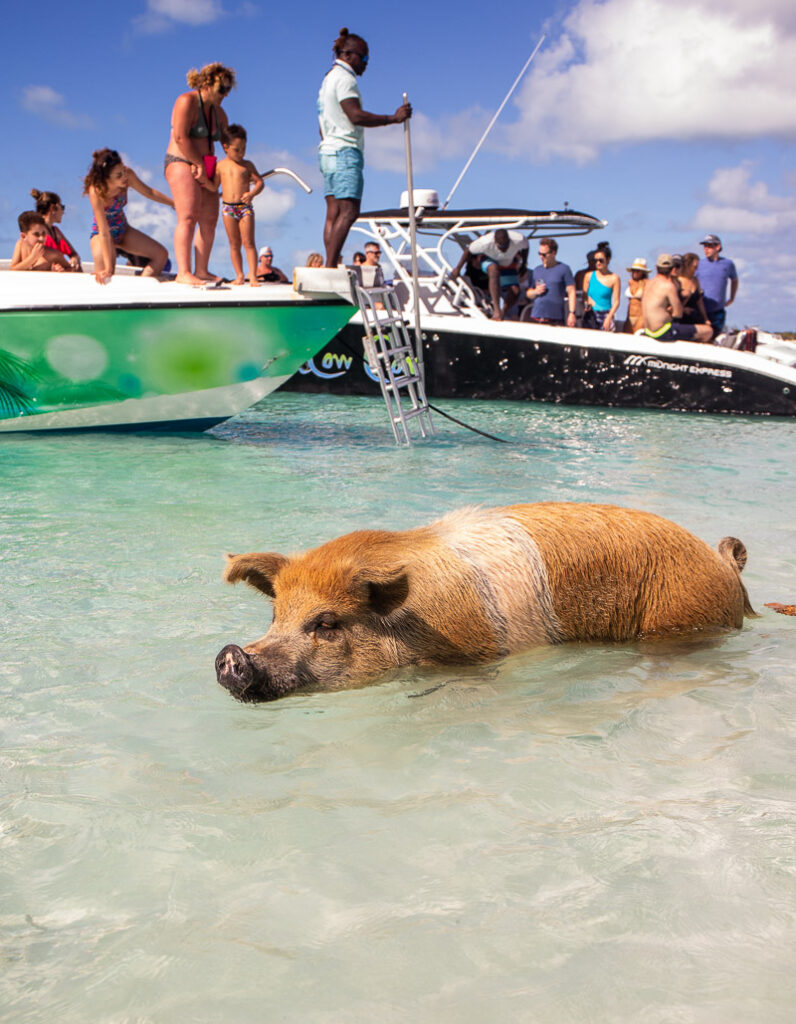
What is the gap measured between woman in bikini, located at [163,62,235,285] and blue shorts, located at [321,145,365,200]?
1.08 metres

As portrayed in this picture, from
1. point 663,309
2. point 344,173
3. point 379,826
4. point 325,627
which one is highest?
point 344,173

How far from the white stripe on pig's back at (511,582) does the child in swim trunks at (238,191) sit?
6.43m

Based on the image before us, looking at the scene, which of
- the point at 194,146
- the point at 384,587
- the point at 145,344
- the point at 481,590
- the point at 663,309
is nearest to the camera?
the point at 384,587

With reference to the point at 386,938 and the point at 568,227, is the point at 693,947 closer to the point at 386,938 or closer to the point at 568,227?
the point at 386,938

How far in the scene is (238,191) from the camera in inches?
386

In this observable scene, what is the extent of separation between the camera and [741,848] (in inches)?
105

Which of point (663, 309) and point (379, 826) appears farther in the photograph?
point (663, 309)

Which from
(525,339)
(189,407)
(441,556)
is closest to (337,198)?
(189,407)

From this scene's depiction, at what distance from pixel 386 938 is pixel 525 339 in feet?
42.4

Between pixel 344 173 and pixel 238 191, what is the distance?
1.09 m

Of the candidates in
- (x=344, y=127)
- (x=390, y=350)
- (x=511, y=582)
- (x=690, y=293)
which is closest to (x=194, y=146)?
(x=344, y=127)

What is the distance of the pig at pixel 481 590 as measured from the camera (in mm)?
3943

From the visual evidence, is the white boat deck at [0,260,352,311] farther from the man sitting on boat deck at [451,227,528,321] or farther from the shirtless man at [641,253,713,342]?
the shirtless man at [641,253,713,342]

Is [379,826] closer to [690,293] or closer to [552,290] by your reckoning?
[552,290]
